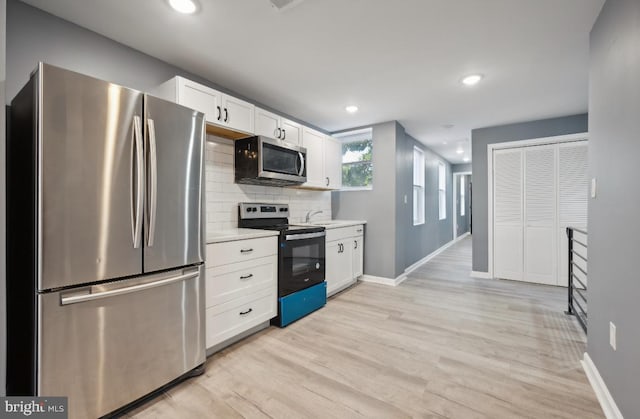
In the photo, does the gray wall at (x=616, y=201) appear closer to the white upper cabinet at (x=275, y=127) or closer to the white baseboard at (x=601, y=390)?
the white baseboard at (x=601, y=390)

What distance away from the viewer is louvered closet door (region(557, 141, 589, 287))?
12.6 feet

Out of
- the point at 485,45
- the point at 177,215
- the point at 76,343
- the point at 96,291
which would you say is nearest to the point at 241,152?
the point at 177,215

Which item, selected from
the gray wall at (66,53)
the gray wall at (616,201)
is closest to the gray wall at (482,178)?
the gray wall at (616,201)

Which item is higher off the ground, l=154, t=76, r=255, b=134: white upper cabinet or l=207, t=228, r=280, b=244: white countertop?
l=154, t=76, r=255, b=134: white upper cabinet

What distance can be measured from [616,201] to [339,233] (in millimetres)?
2577

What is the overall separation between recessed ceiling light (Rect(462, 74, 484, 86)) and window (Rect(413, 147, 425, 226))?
2.57m

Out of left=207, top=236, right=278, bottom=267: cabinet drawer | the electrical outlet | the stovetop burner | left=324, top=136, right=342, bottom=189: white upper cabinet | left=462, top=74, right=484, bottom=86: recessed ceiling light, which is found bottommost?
the electrical outlet

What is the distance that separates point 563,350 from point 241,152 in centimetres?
341

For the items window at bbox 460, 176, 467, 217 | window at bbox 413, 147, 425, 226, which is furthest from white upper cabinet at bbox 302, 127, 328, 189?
window at bbox 460, 176, 467, 217

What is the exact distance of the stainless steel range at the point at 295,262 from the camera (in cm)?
268

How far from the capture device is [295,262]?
2.82 meters

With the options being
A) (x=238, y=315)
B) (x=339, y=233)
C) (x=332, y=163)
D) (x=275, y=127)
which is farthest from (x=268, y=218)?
(x=332, y=163)

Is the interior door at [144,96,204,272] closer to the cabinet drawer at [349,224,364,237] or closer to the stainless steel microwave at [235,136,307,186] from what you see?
the stainless steel microwave at [235,136,307,186]

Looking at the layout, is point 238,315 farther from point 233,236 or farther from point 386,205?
point 386,205
